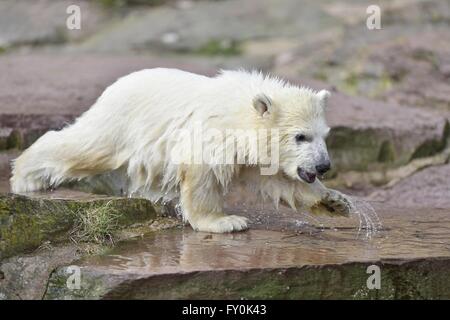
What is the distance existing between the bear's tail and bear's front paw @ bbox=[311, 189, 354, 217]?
1603mm

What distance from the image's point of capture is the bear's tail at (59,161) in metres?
6.79

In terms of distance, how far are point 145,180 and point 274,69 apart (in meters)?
5.97

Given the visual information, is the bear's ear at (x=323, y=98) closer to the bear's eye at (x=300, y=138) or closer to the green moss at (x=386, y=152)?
the bear's eye at (x=300, y=138)

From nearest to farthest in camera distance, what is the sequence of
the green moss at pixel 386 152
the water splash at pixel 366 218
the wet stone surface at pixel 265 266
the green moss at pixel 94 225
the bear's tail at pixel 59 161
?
the wet stone surface at pixel 265 266 → the green moss at pixel 94 225 → the water splash at pixel 366 218 → the bear's tail at pixel 59 161 → the green moss at pixel 386 152

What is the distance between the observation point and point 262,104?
6230mm

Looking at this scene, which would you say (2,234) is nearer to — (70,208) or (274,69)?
(70,208)

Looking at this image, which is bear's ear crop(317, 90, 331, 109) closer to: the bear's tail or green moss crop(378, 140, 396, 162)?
the bear's tail

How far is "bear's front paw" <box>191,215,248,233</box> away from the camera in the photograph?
6.46m

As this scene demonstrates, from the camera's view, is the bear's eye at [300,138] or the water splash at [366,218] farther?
A: the water splash at [366,218]

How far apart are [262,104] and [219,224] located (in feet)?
3.06
